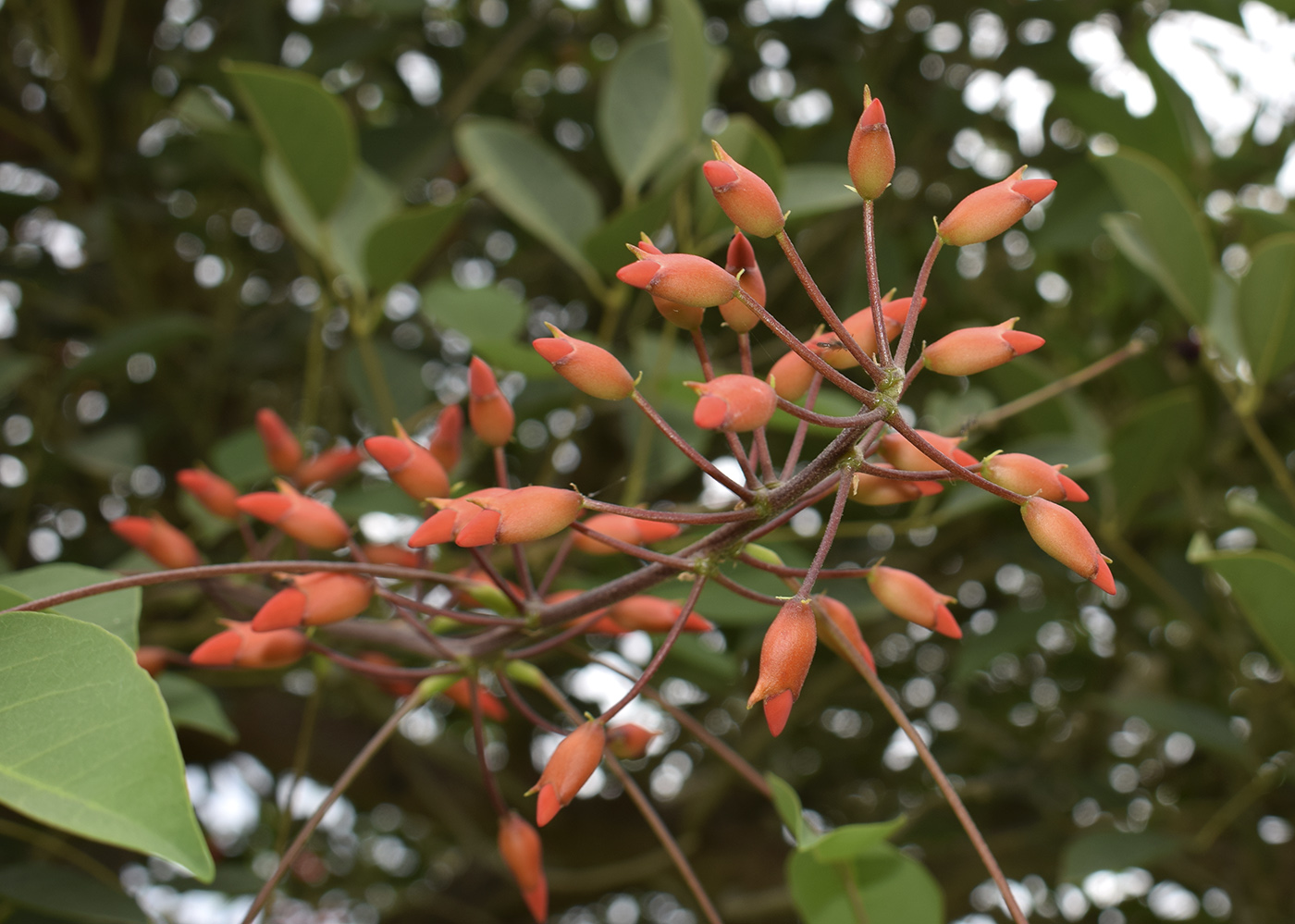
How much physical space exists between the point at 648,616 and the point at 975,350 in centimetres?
25

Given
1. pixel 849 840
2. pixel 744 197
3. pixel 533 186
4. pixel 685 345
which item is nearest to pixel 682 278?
pixel 744 197

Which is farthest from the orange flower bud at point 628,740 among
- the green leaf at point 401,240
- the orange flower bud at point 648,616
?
the green leaf at point 401,240

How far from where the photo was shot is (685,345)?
1.19 metres

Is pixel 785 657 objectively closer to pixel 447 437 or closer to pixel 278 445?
pixel 447 437

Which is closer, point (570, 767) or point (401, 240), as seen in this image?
point (570, 767)

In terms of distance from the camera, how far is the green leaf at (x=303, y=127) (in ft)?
2.69

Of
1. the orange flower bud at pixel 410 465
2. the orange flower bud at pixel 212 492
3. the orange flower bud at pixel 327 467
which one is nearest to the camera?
the orange flower bud at pixel 410 465

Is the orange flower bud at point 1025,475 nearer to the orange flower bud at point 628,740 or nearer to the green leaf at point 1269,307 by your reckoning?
the orange flower bud at point 628,740

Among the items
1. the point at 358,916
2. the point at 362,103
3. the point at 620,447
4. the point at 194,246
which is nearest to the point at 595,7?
→ the point at 362,103

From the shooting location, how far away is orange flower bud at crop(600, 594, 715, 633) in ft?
1.94

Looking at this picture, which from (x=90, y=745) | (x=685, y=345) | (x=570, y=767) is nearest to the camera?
(x=90, y=745)

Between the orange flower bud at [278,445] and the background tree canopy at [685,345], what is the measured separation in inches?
5.4

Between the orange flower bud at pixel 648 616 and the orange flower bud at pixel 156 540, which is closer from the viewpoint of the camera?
the orange flower bud at pixel 648 616

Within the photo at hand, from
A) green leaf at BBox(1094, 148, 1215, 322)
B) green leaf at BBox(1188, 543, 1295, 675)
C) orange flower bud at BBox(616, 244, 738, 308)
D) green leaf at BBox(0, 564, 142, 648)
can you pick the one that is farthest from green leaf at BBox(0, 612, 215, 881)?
green leaf at BBox(1094, 148, 1215, 322)
